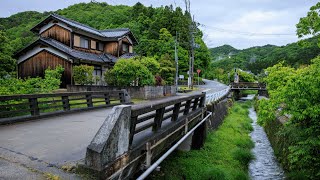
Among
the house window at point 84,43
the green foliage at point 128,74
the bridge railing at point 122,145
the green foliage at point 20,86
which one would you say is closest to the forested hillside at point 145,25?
the house window at point 84,43

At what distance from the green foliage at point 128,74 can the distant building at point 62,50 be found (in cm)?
527

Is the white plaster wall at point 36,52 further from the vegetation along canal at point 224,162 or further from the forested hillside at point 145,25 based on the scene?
the vegetation along canal at point 224,162

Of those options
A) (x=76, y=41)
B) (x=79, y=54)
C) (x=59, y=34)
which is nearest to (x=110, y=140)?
(x=79, y=54)

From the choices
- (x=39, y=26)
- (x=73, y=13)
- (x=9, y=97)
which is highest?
(x=73, y=13)

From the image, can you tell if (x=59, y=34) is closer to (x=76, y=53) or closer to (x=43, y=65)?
(x=76, y=53)

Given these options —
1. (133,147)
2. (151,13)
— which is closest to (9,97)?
(133,147)

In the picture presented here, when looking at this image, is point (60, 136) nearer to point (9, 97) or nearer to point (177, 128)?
point (9, 97)

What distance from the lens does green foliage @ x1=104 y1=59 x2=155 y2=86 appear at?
78.8 feet

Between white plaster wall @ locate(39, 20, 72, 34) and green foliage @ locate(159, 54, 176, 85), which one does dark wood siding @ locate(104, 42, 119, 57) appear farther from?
white plaster wall @ locate(39, 20, 72, 34)

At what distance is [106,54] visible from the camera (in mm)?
35031

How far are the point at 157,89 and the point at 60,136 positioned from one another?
17998 mm

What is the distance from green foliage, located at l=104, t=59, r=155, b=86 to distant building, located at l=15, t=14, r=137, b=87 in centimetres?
527

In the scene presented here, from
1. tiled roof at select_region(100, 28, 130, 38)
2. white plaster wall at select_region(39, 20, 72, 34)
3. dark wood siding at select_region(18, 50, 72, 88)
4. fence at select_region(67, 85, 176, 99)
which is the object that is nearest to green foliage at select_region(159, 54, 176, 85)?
tiled roof at select_region(100, 28, 130, 38)

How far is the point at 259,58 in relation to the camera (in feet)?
424
